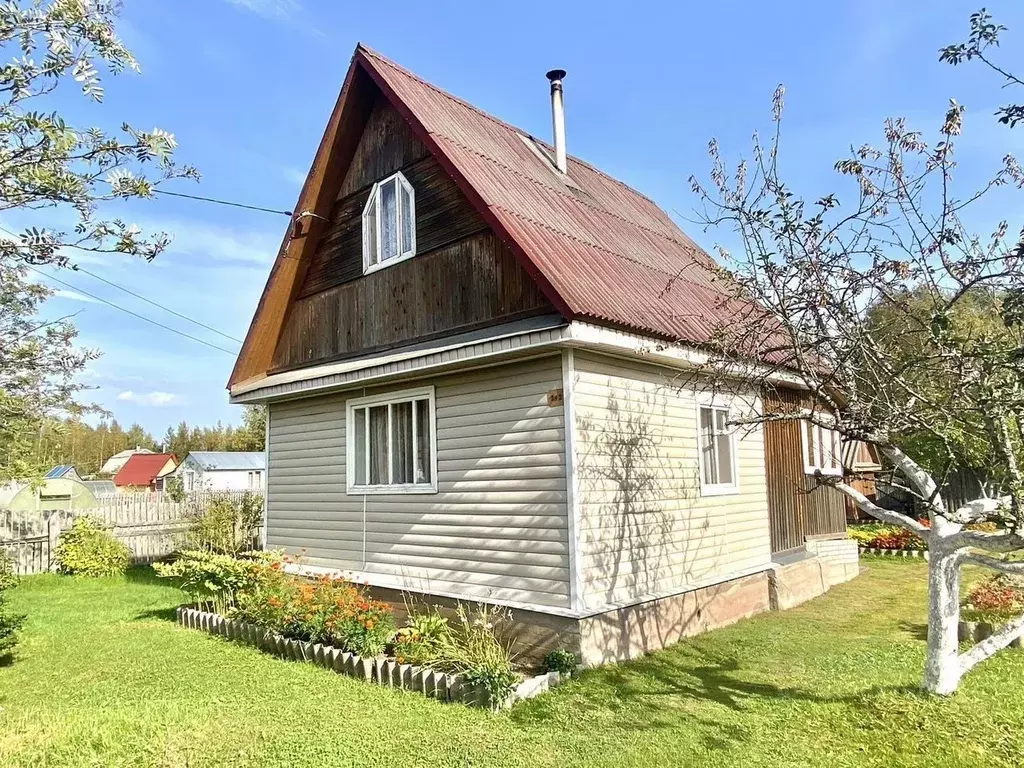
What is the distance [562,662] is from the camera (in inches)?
273

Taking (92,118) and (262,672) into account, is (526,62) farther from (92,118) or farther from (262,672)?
(262,672)

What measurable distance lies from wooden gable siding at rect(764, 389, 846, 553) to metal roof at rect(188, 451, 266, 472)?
118ft

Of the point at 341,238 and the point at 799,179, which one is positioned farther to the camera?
the point at 341,238

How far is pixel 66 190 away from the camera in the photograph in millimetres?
4051

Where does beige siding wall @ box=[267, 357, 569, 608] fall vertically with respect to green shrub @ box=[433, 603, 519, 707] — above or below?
above

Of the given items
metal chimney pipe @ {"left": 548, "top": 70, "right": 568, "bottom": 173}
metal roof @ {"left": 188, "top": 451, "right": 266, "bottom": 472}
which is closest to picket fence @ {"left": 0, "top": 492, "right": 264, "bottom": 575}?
metal chimney pipe @ {"left": 548, "top": 70, "right": 568, "bottom": 173}

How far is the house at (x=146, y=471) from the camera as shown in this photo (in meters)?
54.1

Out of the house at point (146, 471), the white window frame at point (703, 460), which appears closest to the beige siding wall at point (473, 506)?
the white window frame at point (703, 460)

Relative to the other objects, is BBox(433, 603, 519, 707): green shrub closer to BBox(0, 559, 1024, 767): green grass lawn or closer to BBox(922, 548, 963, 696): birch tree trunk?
BBox(0, 559, 1024, 767): green grass lawn

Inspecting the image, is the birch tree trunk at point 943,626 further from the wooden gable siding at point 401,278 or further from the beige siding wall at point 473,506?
the wooden gable siding at point 401,278

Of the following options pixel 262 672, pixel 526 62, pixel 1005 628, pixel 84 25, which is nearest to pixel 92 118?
pixel 84 25

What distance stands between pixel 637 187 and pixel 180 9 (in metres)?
10.9

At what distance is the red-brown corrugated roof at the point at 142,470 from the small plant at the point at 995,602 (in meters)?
56.7

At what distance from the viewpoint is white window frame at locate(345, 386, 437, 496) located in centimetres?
891
